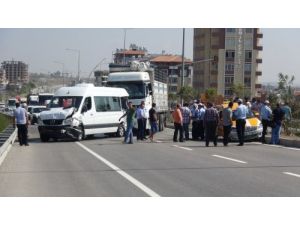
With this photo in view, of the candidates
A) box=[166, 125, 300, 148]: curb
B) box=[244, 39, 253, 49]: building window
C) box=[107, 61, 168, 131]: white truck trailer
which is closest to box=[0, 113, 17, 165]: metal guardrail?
box=[107, 61, 168, 131]: white truck trailer

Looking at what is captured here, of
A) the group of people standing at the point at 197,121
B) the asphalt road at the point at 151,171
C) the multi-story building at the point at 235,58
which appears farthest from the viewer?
the multi-story building at the point at 235,58

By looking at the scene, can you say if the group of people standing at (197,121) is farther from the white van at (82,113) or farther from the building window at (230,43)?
the building window at (230,43)

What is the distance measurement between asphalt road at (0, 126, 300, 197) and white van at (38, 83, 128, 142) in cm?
330

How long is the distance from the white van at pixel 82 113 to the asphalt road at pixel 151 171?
3.30 metres

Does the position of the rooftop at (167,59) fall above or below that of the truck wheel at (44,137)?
above

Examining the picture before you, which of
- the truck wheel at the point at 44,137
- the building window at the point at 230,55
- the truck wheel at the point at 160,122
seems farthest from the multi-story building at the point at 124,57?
the building window at the point at 230,55

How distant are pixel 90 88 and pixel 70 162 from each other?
10736 millimetres

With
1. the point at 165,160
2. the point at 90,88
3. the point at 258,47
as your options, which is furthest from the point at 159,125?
the point at 258,47

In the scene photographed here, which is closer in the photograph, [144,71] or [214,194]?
[214,194]

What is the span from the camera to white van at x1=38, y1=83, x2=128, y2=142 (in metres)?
25.3

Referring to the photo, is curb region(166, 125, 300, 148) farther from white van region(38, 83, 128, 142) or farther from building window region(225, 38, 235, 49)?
building window region(225, 38, 235, 49)

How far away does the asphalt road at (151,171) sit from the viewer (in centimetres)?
1127
